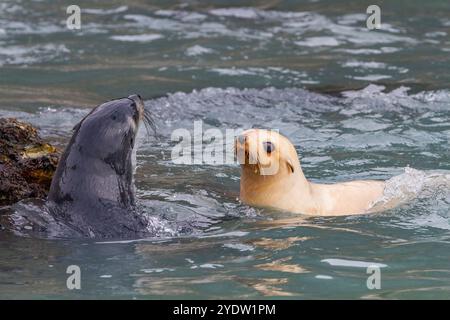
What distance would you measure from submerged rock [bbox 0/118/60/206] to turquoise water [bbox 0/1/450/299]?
0.20m

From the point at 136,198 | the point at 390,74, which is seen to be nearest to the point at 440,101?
the point at 390,74

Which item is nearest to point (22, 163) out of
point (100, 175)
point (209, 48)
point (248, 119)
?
point (100, 175)

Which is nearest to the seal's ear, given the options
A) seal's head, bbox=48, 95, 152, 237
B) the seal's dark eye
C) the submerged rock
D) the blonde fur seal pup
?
the blonde fur seal pup

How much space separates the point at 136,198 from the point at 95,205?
1.57 feet

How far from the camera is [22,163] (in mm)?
5785

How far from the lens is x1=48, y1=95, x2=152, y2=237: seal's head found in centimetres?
531

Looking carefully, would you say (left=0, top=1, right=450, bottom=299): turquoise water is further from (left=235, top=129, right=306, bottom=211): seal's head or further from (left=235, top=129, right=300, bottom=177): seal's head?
(left=235, top=129, right=300, bottom=177): seal's head

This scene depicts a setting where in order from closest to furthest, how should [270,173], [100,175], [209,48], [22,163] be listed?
[100,175] → [22,163] → [270,173] → [209,48]

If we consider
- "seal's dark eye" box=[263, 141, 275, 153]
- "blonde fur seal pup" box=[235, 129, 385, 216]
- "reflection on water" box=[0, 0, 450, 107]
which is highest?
"reflection on water" box=[0, 0, 450, 107]

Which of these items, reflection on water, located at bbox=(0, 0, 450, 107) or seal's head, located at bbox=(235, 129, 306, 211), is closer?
seal's head, located at bbox=(235, 129, 306, 211)

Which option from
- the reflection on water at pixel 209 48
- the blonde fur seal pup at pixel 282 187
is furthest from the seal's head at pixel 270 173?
the reflection on water at pixel 209 48

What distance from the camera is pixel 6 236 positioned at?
531 centimetres

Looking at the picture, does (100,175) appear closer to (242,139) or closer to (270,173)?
(242,139)

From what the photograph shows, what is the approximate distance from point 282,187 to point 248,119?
8.48 ft
